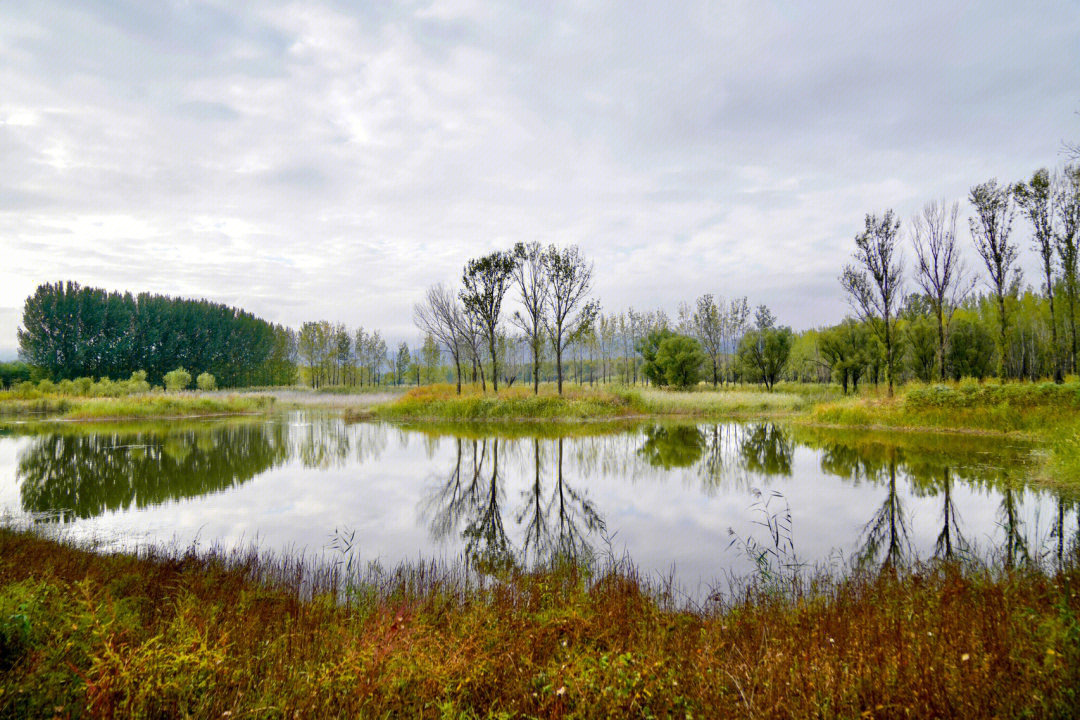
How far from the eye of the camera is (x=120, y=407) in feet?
105

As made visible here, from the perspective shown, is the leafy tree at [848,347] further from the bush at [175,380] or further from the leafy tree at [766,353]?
the bush at [175,380]

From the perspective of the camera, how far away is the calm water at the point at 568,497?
760 centimetres

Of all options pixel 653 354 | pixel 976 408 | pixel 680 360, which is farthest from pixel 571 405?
pixel 653 354

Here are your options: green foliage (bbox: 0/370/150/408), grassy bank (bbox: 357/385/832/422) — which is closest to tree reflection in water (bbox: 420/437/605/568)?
grassy bank (bbox: 357/385/832/422)

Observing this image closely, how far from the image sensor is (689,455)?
16031 mm

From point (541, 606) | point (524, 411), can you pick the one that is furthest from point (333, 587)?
point (524, 411)

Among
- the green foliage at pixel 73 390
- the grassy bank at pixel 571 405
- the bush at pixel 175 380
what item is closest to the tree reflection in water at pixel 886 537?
the grassy bank at pixel 571 405

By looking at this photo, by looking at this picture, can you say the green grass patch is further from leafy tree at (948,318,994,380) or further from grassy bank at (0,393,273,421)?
leafy tree at (948,318,994,380)

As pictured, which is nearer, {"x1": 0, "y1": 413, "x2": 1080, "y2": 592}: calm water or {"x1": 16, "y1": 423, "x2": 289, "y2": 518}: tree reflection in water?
{"x1": 0, "y1": 413, "x2": 1080, "y2": 592}: calm water

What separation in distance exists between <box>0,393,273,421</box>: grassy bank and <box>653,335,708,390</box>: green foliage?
3554cm

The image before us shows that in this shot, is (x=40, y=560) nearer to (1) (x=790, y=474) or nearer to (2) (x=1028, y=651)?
(2) (x=1028, y=651)

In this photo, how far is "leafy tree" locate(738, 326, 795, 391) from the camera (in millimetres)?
46812

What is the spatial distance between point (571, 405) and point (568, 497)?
18.1 metres

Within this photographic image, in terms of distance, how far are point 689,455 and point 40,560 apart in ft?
47.9
